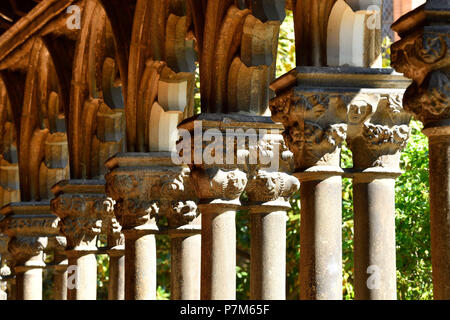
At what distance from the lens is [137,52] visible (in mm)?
10453

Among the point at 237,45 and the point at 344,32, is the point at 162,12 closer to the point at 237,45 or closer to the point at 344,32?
the point at 237,45

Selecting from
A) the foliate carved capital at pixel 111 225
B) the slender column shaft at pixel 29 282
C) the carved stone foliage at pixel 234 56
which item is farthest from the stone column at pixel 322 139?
the slender column shaft at pixel 29 282

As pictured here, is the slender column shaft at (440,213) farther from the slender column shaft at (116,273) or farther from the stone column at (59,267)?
the stone column at (59,267)

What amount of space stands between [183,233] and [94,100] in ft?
7.58

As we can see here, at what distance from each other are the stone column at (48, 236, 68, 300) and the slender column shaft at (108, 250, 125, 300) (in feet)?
6.60

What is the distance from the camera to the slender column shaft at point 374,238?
691cm

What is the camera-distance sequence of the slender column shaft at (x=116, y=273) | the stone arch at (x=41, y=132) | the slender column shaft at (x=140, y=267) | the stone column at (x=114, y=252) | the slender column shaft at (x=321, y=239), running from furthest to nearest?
1. the stone arch at (x=41, y=132)
2. the slender column shaft at (x=116, y=273)
3. the stone column at (x=114, y=252)
4. the slender column shaft at (x=140, y=267)
5. the slender column shaft at (x=321, y=239)

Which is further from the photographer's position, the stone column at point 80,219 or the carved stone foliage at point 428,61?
the stone column at point 80,219

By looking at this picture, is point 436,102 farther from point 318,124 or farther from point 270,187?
point 270,187

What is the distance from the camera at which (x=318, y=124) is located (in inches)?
271

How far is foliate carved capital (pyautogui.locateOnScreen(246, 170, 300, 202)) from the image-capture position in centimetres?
867

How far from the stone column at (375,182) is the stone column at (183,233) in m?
3.52

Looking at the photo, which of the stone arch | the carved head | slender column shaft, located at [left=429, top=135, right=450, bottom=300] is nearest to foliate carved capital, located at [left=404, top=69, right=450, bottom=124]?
slender column shaft, located at [left=429, top=135, right=450, bottom=300]

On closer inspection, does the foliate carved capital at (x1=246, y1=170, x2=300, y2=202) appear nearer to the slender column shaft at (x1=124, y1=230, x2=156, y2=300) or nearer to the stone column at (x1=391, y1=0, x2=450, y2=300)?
the slender column shaft at (x1=124, y1=230, x2=156, y2=300)
